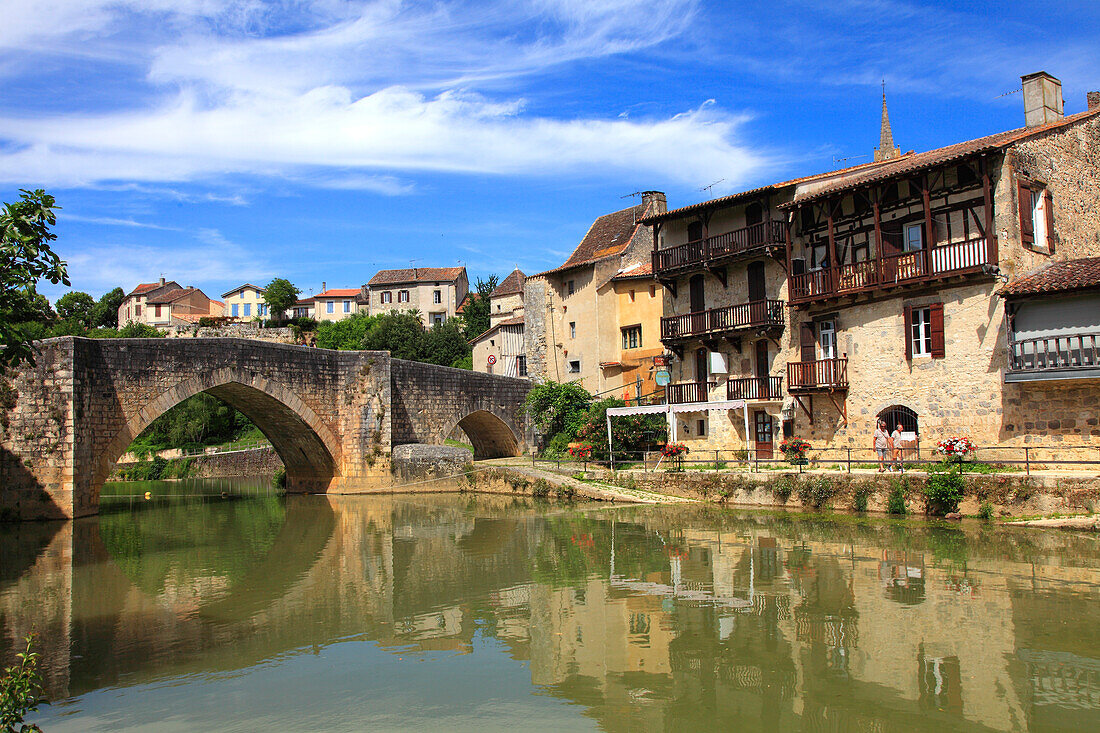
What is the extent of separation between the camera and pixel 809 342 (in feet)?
77.8

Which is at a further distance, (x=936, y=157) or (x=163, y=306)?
(x=163, y=306)

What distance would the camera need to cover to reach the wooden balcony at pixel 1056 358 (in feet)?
55.0

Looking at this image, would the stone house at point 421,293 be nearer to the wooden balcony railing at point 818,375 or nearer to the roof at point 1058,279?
the wooden balcony railing at point 818,375

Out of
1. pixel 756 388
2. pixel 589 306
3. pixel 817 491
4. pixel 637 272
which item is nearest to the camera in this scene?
pixel 817 491

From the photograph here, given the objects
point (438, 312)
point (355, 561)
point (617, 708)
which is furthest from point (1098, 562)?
point (438, 312)

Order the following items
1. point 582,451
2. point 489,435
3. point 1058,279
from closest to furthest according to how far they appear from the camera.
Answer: point 1058,279
point 582,451
point 489,435

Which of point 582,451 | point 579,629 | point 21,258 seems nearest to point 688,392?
point 582,451

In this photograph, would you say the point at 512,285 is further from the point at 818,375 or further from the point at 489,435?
the point at 818,375

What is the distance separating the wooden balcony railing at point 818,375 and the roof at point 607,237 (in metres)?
12.8

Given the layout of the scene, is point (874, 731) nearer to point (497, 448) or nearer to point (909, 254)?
point (909, 254)

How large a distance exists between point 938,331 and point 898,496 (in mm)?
4901

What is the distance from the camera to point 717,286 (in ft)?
89.2

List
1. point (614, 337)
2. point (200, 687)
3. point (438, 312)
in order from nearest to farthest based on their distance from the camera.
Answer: point (200, 687) → point (614, 337) → point (438, 312)

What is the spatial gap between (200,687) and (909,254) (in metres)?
18.6
